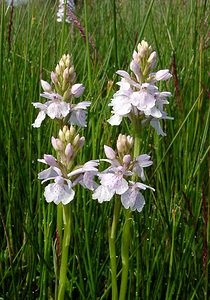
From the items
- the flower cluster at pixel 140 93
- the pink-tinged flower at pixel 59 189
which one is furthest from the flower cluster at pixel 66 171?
the flower cluster at pixel 140 93

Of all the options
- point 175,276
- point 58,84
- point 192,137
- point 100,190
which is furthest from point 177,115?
point 100,190

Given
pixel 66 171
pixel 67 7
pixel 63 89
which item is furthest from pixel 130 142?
pixel 67 7

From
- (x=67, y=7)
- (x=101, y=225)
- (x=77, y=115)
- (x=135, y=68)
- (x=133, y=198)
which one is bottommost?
(x=101, y=225)

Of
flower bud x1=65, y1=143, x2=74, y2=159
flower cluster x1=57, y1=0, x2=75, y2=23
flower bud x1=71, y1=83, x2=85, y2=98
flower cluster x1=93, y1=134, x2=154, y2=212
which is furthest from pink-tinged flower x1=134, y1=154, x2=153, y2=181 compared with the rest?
flower cluster x1=57, y1=0, x2=75, y2=23

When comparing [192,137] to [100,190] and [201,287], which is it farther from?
[100,190]

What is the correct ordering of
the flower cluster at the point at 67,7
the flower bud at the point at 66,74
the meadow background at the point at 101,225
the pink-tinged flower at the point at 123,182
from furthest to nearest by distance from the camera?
1. the flower cluster at the point at 67,7
2. the meadow background at the point at 101,225
3. the flower bud at the point at 66,74
4. the pink-tinged flower at the point at 123,182

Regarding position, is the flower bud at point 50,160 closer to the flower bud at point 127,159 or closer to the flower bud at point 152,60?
the flower bud at point 127,159

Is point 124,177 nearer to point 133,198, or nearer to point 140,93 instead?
point 133,198
